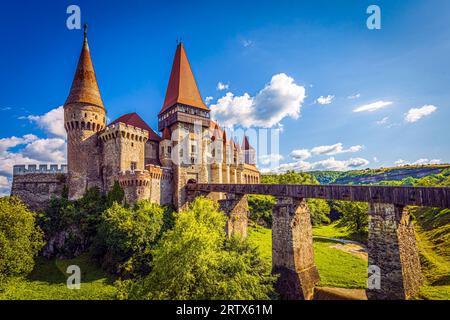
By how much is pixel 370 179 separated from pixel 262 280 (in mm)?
142650

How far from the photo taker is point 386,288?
10.4 meters

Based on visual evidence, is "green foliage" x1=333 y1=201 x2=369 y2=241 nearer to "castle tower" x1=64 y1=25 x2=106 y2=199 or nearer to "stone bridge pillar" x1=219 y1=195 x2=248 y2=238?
"stone bridge pillar" x1=219 y1=195 x2=248 y2=238

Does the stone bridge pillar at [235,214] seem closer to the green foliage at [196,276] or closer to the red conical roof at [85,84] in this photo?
the green foliage at [196,276]

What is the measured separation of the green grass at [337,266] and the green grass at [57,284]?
12164 mm

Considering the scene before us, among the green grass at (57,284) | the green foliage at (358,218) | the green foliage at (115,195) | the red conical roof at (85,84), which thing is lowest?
the green grass at (57,284)

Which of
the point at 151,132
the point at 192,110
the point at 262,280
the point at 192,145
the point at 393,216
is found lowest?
the point at 262,280

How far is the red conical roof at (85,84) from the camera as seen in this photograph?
2562 centimetres

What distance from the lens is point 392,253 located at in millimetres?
10367

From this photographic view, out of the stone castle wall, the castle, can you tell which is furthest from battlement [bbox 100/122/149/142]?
the stone castle wall

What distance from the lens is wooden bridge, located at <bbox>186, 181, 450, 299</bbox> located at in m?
10.2

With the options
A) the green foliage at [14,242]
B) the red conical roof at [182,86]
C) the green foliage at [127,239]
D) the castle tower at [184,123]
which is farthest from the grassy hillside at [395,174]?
the green foliage at [14,242]

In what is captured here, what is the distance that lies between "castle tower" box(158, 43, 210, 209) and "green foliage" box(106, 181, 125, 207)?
Result: 244 inches
